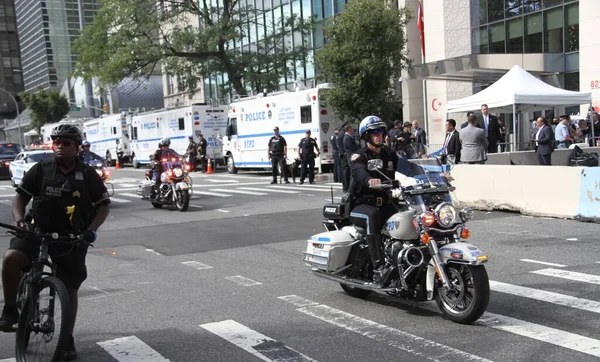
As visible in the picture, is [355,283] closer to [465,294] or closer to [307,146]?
[465,294]

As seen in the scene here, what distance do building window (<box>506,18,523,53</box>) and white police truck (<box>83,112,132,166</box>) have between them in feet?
79.6

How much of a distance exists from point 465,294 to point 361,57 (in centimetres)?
1845

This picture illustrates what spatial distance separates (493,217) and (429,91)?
21325 mm

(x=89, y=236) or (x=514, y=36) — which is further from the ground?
(x=514, y=36)

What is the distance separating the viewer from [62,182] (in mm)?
5102

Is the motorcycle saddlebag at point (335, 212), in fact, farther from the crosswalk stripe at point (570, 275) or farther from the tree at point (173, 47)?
the tree at point (173, 47)

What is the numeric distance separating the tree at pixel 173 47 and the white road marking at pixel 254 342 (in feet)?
96.4

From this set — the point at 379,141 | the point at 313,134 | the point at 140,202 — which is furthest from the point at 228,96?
the point at 379,141

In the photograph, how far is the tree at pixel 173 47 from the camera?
1359 inches

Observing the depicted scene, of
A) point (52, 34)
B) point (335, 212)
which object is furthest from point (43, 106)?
point (335, 212)

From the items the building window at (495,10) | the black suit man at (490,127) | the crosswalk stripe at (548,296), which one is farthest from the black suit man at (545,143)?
the building window at (495,10)

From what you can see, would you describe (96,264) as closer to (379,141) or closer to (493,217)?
(379,141)

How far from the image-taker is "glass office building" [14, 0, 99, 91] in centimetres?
11488

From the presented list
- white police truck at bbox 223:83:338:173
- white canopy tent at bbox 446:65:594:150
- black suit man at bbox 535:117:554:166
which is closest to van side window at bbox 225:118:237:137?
white police truck at bbox 223:83:338:173
